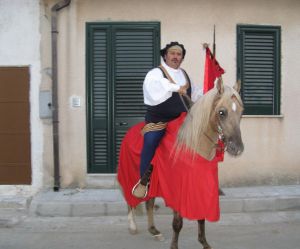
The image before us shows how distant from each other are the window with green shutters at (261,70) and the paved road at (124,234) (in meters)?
2.20

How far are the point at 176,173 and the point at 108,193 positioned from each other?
301 cm

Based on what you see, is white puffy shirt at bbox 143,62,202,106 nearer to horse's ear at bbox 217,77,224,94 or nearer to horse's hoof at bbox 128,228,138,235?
horse's ear at bbox 217,77,224,94

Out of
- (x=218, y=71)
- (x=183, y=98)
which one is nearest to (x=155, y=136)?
(x=183, y=98)

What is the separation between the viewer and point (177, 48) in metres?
5.00

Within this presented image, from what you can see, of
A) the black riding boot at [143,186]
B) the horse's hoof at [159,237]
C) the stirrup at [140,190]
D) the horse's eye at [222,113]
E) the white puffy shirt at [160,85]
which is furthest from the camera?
the horse's hoof at [159,237]

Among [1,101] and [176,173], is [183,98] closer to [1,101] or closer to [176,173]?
[176,173]

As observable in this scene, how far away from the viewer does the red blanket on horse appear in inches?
172

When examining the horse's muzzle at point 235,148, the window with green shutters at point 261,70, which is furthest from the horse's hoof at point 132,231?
the window with green shutters at point 261,70

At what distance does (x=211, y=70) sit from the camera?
16.0ft

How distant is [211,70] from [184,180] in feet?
4.16

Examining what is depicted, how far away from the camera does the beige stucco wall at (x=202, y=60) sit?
296 inches

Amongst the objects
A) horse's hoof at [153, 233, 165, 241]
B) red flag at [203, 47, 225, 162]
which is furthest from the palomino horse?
horse's hoof at [153, 233, 165, 241]

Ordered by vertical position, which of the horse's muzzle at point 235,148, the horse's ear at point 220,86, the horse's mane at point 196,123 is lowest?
the horse's muzzle at point 235,148

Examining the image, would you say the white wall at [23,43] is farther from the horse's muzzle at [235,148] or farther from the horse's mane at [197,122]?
the horse's muzzle at [235,148]
